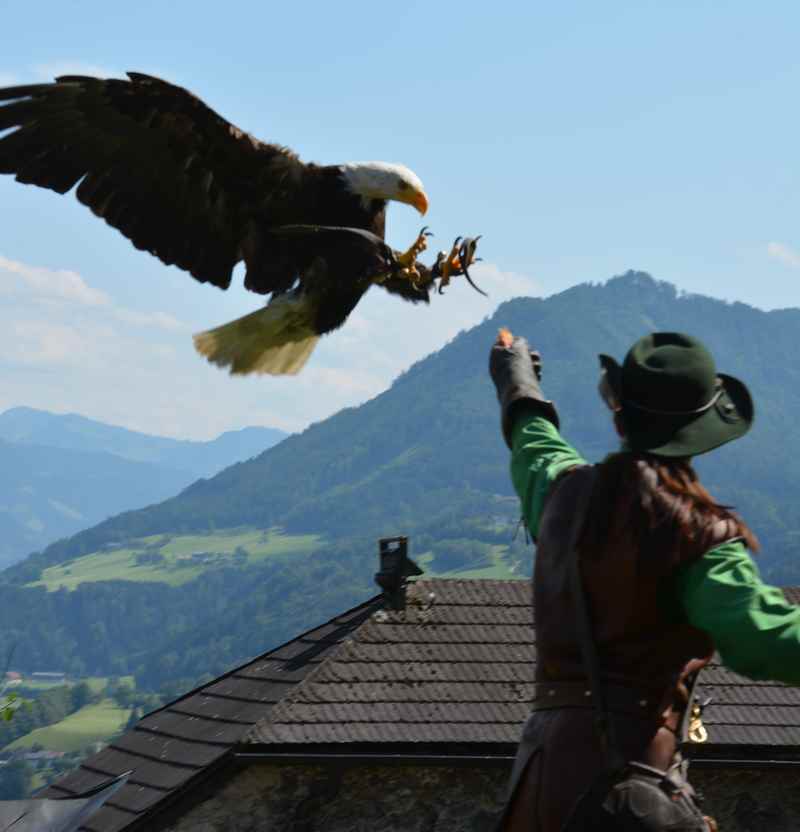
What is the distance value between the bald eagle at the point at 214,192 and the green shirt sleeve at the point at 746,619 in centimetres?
338

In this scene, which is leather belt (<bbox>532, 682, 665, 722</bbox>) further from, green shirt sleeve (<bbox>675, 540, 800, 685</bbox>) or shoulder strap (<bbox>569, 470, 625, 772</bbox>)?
green shirt sleeve (<bbox>675, 540, 800, 685</bbox>)

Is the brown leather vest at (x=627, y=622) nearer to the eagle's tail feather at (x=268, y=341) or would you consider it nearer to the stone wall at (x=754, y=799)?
the eagle's tail feather at (x=268, y=341)

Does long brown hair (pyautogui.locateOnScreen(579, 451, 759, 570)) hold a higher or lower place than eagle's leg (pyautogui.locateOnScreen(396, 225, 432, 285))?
lower

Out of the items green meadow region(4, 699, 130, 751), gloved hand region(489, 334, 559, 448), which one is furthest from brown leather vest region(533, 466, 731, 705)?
green meadow region(4, 699, 130, 751)

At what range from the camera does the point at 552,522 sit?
3.24 meters

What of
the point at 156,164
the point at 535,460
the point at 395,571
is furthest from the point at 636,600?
the point at 395,571

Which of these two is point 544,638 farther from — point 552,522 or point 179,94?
point 179,94

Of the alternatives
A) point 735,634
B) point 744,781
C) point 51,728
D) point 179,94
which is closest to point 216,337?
point 179,94

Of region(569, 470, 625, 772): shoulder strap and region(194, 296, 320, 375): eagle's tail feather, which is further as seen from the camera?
region(194, 296, 320, 375): eagle's tail feather

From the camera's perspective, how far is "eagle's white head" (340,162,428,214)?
6192 mm

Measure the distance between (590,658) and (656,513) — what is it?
31 centimetres

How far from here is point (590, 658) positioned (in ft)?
10.1

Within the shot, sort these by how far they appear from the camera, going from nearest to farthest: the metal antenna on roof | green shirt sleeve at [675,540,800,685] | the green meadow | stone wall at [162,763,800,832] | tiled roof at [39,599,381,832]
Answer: green shirt sleeve at [675,540,800,685]
stone wall at [162,763,800,832]
tiled roof at [39,599,381,832]
the metal antenna on roof
the green meadow

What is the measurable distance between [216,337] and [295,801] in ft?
14.1
